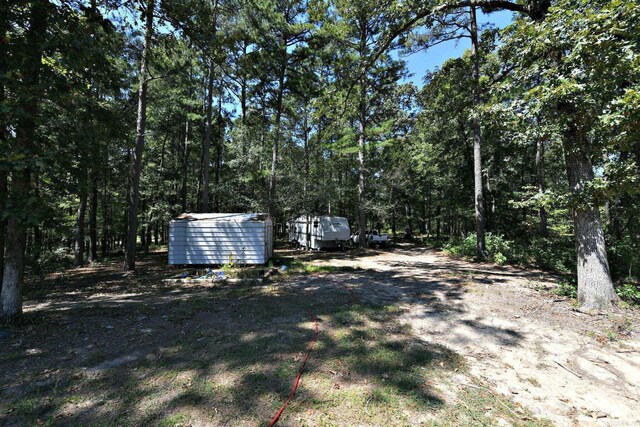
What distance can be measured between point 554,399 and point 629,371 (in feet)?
4.39

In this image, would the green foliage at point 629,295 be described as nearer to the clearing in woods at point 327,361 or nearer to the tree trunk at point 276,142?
the clearing in woods at point 327,361

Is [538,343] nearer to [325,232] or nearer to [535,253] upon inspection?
[535,253]

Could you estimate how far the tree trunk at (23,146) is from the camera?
3.72 m

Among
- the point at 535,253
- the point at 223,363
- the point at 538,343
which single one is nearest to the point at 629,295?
the point at 538,343

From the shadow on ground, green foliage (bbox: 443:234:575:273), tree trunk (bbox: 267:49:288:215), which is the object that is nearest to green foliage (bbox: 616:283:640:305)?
the shadow on ground

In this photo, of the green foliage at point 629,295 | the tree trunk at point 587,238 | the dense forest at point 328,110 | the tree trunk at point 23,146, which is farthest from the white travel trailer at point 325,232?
the tree trunk at point 23,146

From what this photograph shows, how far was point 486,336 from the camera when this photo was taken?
13.6 feet

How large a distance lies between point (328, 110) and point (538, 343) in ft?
24.4

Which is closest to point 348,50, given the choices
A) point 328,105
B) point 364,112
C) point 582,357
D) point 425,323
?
point 364,112

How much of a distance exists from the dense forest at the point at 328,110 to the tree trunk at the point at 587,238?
0.07 ft

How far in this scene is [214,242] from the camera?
10.9 metres

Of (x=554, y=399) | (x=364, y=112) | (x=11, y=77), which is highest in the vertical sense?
(x=364, y=112)

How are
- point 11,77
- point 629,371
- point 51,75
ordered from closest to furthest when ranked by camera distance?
point 629,371 → point 11,77 → point 51,75

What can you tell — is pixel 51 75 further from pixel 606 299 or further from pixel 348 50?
pixel 348 50
